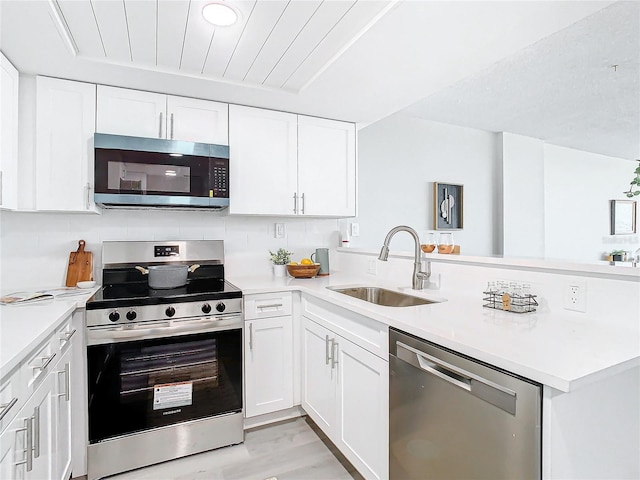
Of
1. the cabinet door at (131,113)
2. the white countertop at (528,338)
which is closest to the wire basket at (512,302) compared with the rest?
the white countertop at (528,338)

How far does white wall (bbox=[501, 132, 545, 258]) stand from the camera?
4.25 m

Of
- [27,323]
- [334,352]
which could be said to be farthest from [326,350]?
[27,323]

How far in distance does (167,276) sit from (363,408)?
1.37 meters

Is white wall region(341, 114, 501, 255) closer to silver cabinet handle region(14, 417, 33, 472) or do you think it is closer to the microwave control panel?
the microwave control panel

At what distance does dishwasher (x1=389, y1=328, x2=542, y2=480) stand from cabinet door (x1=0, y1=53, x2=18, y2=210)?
1.98m

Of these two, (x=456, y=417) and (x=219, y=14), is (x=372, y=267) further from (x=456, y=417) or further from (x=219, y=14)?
(x=219, y=14)

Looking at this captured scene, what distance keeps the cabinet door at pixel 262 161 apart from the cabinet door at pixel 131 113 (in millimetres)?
436

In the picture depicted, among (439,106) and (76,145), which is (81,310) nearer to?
(76,145)

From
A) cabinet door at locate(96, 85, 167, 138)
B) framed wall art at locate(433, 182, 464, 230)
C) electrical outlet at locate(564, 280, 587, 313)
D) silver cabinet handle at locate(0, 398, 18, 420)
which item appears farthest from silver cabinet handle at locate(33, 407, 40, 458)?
framed wall art at locate(433, 182, 464, 230)

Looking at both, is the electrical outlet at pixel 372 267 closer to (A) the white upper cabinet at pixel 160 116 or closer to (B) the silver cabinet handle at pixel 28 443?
(A) the white upper cabinet at pixel 160 116

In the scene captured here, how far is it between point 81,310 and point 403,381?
154 cm

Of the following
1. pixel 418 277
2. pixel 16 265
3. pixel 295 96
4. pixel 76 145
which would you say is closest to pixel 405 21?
pixel 295 96

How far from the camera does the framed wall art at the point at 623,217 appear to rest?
5.74 m

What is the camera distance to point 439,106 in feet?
11.1
